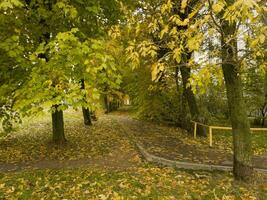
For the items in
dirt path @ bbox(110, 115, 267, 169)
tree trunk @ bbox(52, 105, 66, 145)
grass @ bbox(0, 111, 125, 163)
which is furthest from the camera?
tree trunk @ bbox(52, 105, 66, 145)

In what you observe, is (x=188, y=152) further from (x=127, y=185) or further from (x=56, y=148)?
(x=56, y=148)

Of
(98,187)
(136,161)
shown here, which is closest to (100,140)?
(136,161)

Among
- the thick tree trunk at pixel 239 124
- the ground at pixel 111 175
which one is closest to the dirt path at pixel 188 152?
the ground at pixel 111 175

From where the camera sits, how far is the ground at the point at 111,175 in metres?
6.24

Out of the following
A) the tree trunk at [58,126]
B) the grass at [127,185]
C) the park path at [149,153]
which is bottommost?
the grass at [127,185]

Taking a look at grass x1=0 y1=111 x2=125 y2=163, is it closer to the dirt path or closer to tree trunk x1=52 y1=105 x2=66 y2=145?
tree trunk x1=52 y1=105 x2=66 y2=145

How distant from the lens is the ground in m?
6.24

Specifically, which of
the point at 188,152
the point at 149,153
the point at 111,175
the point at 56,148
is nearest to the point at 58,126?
the point at 56,148

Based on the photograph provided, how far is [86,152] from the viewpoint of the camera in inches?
418

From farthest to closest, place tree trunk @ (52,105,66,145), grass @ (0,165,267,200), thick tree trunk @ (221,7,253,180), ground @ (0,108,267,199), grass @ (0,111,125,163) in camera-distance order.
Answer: tree trunk @ (52,105,66,145) < grass @ (0,111,125,163) < thick tree trunk @ (221,7,253,180) < ground @ (0,108,267,199) < grass @ (0,165,267,200)

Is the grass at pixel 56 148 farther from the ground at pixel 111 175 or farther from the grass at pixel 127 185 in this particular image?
the grass at pixel 127 185

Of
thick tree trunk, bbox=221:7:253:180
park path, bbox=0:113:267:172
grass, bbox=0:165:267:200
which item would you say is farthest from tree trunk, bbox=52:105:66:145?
thick tree trunk, bbox=221:7:253:180

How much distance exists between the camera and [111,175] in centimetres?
741

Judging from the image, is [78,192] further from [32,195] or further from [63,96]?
[63,96]
